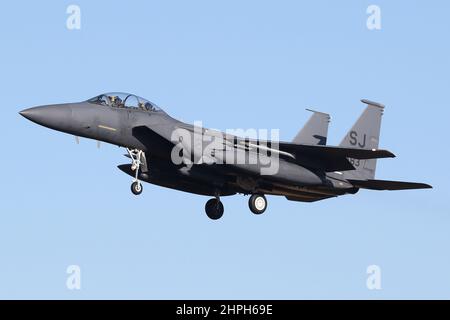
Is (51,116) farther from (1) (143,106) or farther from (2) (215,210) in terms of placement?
(2) (215,210)

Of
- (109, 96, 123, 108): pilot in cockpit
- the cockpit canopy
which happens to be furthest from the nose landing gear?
(109, 96, 123, 108): pilot in cockpit

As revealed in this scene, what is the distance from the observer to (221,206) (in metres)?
27.2

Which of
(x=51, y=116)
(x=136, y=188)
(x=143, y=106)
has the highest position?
(x=143, y=106)

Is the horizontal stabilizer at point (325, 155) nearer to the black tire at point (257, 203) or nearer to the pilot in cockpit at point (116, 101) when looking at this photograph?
the black tire at point (257, 203)

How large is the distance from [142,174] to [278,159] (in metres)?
3.70

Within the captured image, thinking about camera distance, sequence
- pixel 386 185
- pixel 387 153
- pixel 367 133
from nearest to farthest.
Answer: pixel 387 153
pixel 386 185
pixel 367 133

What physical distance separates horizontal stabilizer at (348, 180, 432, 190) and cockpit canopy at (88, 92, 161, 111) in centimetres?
629

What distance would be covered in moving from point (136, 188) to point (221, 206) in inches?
133

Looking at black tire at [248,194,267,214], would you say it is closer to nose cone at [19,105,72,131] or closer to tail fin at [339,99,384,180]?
tail fin at [339,99,384,180]

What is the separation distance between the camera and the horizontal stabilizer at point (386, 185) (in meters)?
26.6

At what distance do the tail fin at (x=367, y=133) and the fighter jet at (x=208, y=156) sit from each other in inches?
22.5

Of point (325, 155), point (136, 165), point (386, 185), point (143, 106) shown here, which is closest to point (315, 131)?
point (325, 155)
